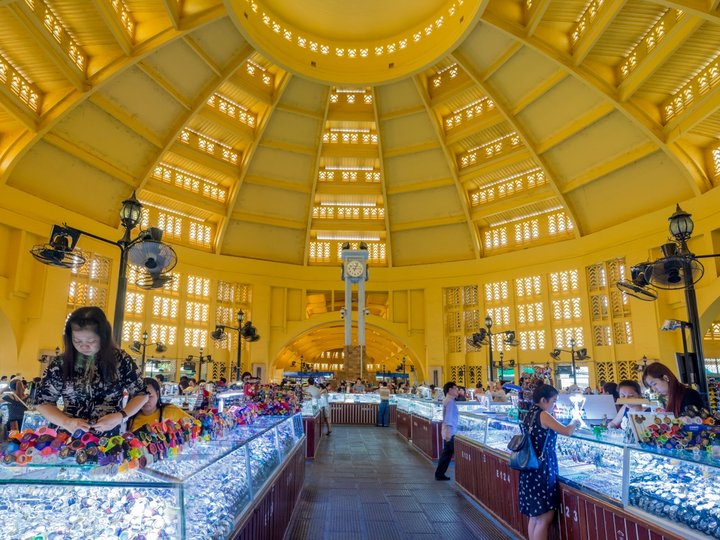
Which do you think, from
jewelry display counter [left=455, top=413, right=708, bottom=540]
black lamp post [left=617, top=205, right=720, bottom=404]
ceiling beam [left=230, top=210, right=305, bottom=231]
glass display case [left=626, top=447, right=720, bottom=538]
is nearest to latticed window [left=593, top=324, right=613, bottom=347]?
ceiling beam [left=230, top=210, right=305, bottom=231]

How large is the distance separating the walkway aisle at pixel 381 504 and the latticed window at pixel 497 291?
1828cm

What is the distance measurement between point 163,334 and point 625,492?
25.0 m

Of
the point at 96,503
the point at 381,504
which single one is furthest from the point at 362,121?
the point at 96,503

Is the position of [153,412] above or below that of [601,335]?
below

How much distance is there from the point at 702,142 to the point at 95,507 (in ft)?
76.4

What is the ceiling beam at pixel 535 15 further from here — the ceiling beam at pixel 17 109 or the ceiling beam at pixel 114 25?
the ceiling beam at pixel 17 109

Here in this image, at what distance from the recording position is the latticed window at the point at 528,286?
26.7m

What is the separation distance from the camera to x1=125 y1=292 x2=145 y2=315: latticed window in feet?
80.8

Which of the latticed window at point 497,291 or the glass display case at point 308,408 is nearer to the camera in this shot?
the glass display case at point 308,408

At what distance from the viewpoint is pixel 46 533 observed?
239 centimetres

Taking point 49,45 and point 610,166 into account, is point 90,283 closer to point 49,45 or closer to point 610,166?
point 49,45

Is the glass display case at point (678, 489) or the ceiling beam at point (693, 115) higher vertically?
the ceiling beam at point (693, 115)

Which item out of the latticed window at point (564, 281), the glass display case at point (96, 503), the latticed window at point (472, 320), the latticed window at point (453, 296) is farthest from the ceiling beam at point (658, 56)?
the glass display case at point (96, 503)

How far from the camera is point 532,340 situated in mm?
26281
